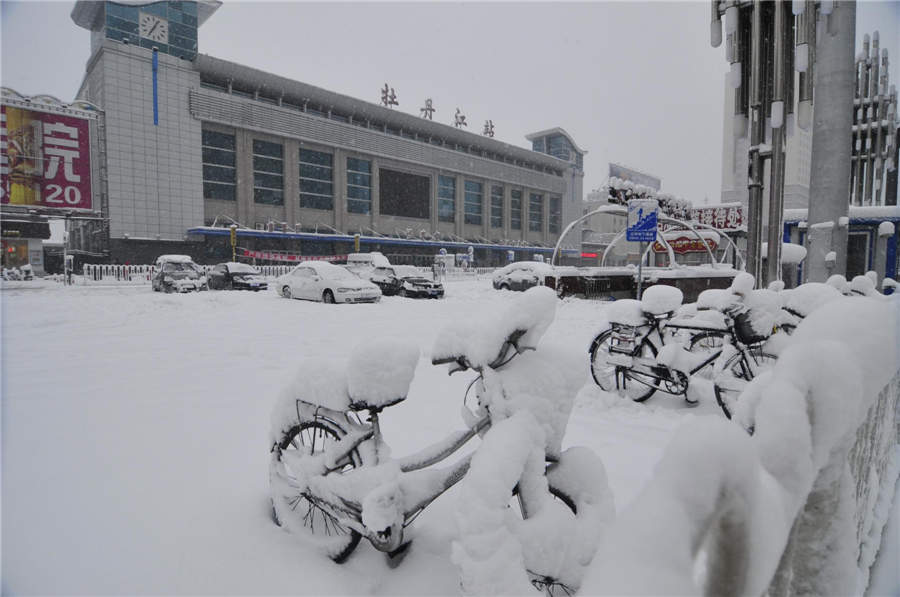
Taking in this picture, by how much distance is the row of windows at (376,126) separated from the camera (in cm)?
3622

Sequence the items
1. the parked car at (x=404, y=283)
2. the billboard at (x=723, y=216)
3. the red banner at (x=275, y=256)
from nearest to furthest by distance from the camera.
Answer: the parked car at (x=404, y=283) → the billboard at (x=723, y=216) → the red banner at (x=275, y=256)

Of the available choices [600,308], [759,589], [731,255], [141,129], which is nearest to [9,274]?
[141,129]

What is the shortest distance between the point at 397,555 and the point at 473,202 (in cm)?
5116

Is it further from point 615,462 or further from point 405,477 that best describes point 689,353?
point 405,477

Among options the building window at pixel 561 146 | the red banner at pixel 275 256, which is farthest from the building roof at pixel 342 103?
the red banner at pixel 275 256

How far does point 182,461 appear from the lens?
346 cm

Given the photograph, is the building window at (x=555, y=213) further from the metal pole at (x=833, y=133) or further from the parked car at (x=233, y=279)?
the metal pole at (x=833, y=133)

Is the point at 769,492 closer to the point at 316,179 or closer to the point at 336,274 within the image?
the point at 336,274

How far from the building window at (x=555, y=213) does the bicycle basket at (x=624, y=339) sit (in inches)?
2279

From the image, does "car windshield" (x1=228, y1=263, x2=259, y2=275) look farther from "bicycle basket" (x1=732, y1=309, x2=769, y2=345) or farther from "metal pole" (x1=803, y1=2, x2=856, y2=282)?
"bicycle basket" (x1=732, y1=309, x2=769, y2=345)

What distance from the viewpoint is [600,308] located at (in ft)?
41.6

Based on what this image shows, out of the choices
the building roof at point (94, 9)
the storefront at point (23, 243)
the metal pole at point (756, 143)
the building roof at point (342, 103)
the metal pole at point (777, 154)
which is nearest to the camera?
the metal pole at point (777, 154)

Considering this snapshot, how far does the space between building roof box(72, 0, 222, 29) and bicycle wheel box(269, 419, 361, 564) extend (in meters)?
39.2

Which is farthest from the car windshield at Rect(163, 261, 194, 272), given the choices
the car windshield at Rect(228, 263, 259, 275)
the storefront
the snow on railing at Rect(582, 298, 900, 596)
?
the snow on railing at Rect(582, 298, 900, 596)
